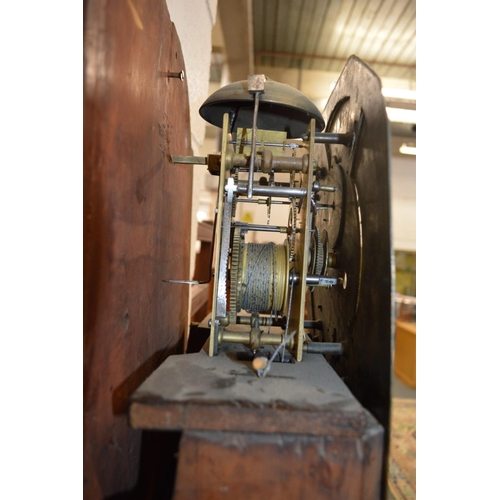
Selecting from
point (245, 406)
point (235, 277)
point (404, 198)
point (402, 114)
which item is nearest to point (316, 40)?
point (402, 114)

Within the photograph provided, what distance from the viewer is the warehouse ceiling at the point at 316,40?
338 cm

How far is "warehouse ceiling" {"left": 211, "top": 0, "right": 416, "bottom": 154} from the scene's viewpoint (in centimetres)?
338

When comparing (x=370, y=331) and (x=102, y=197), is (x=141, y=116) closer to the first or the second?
(x=102, y=197)

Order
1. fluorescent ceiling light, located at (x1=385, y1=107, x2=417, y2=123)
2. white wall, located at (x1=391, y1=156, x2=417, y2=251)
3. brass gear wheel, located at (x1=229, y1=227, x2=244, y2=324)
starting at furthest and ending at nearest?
1. white wall, located at (x1=391, y1=156, x2=417, y2=251)
2. fluorescent ceiling light, located at (x1=385, y1=107, x2=417, y2=123)
3. brass gear wheel, located at (x1=229, y1=227, x2=244, y2=324)

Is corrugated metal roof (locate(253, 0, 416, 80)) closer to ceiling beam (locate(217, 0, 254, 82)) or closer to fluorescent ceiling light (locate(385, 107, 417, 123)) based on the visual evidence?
ceiling beam (locate(217, 0, 254, 82))

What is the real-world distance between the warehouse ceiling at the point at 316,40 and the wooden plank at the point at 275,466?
3245mm

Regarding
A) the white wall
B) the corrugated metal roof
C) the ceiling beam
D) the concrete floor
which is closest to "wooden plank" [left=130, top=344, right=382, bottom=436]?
the ceiling beam

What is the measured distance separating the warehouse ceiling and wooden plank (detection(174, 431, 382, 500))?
3245 mm

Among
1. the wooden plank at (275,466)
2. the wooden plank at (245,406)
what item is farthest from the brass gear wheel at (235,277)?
the wooden plank at (275,466)

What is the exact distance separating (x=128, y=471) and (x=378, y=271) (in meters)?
0.96

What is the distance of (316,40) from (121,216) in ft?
13.6

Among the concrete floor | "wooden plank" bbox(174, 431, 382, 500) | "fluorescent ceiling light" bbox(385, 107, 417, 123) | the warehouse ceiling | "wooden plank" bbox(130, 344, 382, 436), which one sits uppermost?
the warehouse ceiling

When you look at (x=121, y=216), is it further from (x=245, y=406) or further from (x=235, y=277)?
(x=245, y=406)

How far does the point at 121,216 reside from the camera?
954 mm
